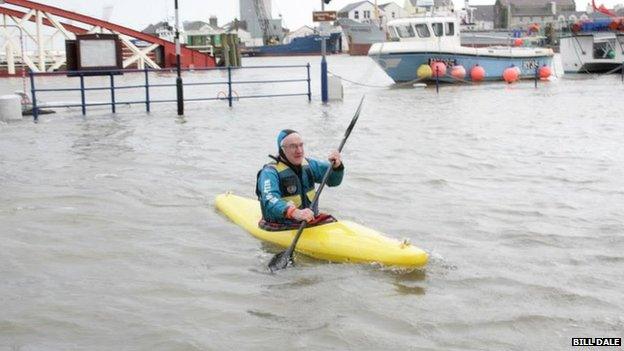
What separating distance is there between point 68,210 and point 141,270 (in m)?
2.82

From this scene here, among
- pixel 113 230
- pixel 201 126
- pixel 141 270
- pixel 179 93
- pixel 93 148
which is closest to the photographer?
pixel 141 270

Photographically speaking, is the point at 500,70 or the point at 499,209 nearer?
the point at 499,209

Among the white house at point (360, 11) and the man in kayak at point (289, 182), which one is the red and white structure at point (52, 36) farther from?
Answer: the white house at point (360, 11)

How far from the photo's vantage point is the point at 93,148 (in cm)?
1486

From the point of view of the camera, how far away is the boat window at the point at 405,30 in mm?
34603

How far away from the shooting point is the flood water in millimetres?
5691

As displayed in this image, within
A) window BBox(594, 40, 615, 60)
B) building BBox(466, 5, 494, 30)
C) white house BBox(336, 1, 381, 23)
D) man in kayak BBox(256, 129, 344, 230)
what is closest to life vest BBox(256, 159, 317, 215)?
man in kayak BBox(256, 129, 344, 230)

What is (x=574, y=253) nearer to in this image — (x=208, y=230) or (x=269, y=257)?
(x=269, y=257)

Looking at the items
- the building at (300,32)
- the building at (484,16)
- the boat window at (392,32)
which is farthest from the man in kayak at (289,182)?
the building at (484,16)

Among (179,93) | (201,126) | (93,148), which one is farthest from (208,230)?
(179,93)

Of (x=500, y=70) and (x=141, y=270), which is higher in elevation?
(x=500, y=70)

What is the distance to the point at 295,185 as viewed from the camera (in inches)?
310

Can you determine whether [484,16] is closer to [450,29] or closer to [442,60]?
[450,29]

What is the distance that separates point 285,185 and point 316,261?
0.86m
